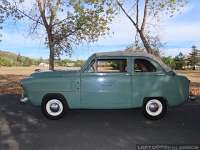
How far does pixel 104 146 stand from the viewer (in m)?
7.14

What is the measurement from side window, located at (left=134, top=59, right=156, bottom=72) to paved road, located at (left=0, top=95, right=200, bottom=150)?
129cm

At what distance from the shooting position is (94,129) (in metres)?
8.58

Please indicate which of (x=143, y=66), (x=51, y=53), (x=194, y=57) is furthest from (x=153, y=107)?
(x=194, y=57)

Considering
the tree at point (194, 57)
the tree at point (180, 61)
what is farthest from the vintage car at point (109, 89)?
the tree at point (194, 57)

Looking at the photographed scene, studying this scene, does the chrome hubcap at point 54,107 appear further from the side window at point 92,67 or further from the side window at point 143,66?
the side window at point 143,66

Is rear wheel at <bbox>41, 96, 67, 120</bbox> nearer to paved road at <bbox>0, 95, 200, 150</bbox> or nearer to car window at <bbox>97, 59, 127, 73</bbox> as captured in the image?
paved road at <bbox>0, 95, 200, 150</bbox>

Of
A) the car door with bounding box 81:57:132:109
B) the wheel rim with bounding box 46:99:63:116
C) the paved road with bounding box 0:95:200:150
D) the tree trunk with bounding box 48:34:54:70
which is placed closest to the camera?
the paved road with bounding box 0:95:200:150

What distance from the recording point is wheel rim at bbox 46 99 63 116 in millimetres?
9758

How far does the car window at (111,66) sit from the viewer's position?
32.1ft

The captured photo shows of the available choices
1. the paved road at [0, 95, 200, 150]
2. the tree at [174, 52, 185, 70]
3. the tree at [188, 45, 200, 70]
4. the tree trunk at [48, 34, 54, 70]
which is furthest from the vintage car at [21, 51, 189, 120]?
the tree at [188, 45, 200, 70]

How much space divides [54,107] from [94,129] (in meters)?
1.64

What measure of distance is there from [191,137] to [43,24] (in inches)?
547

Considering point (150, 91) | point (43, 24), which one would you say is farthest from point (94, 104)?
point (43, 24)

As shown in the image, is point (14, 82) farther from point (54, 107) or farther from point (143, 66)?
point (143, 66)
